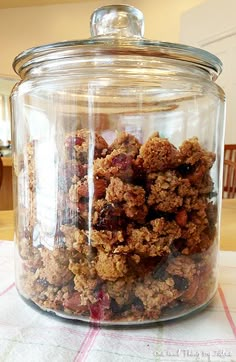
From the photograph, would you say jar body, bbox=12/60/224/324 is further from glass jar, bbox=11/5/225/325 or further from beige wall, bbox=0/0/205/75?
beige wall, bbox=0/0/205/75

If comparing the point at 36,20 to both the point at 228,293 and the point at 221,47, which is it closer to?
the point at 221,47

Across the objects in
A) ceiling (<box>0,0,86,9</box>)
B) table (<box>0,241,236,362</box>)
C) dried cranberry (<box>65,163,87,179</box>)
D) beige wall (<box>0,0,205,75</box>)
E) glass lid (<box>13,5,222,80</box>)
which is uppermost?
ceiling (<box>0,0,86,9</box>)

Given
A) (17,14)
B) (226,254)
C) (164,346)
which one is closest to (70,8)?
(17,14)

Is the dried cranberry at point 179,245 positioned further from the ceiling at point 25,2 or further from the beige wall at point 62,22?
the ceiling at point 25,2

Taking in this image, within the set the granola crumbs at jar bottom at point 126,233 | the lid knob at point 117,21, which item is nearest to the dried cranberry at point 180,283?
the granola crumbs at jar bottom at point 126,233

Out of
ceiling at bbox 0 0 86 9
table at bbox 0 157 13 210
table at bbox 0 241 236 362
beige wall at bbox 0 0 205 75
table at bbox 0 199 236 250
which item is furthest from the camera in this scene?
ceiling at bbox 0 0 86 9

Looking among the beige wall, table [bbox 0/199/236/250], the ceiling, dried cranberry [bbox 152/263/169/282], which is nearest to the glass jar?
dried cranberry [bbox 152/263/169/282]

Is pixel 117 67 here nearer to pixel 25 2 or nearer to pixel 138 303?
pixel 138 303
